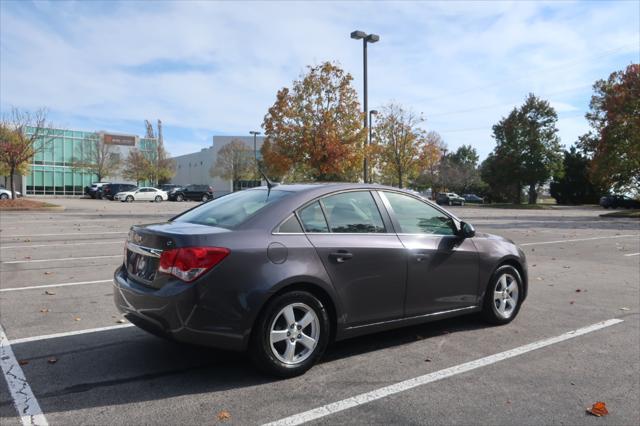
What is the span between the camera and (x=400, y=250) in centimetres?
469

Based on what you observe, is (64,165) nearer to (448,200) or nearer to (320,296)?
(448,200)

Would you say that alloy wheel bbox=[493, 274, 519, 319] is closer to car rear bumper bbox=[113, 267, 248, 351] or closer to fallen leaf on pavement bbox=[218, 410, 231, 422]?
car rear bumper bbox=[113, 267, 248, 351]

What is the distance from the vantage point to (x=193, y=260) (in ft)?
12.3

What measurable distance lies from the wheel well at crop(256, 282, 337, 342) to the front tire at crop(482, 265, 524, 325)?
207 centimetres

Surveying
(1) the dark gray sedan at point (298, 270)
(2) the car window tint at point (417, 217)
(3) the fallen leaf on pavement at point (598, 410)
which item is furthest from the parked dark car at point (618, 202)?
(3) the fallen leaf on pavement at point (598, 410)

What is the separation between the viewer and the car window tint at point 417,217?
4953mm

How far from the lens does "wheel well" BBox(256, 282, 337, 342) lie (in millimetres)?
3935

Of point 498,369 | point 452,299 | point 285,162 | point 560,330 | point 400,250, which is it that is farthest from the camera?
point 285,162

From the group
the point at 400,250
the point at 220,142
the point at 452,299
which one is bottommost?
the point at 452,299

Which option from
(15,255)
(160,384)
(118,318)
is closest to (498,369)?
(160,384)

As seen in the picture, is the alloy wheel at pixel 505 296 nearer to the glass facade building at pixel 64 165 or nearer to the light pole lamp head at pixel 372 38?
the light pole lamp head at pixel 372 38

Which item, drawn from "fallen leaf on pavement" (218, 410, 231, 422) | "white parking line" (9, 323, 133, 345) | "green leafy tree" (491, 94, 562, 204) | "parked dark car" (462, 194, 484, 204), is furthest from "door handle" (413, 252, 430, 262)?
"parked dark car" (462, 194, 484, 204)

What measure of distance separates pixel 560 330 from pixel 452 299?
1.44 meters

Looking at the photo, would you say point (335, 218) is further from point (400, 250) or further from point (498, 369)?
point (498, 369)
